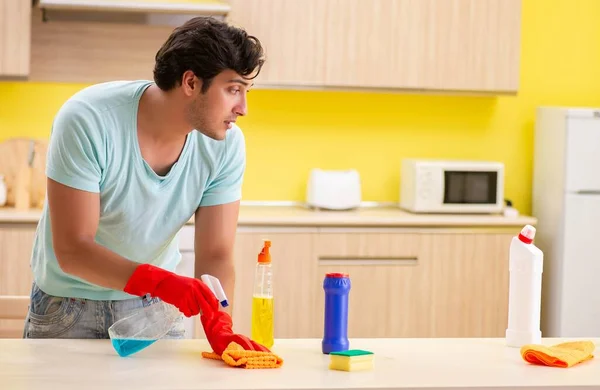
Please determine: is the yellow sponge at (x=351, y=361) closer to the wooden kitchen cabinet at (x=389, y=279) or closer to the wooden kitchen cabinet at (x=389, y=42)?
the wooden kitchen cabinet at (x=389, y=279)

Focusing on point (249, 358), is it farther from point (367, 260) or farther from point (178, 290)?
point (367, 260)

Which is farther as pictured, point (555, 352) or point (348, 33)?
point (348, 33)

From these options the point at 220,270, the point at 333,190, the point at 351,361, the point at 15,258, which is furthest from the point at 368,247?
the point at 351,361

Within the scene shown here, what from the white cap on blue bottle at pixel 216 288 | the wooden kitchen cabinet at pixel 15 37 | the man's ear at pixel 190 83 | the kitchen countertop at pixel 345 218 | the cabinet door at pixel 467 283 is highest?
the wooden kitchen cabinet at pixel 15 37

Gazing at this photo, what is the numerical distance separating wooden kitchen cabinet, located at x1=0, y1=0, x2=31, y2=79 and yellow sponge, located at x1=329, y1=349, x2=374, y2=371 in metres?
2.53

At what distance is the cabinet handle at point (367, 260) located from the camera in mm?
4195

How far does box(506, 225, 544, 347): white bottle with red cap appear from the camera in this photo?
2.20 metres

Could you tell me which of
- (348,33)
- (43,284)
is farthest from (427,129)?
(43,284)

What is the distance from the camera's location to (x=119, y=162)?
7.31 ft

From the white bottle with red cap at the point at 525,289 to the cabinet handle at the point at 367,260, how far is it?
1950mm

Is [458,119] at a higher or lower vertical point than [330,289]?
higher

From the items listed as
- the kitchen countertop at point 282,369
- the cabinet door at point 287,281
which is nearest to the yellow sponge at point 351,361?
the kitchen countertop at point 282,369

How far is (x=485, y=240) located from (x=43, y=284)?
239cm

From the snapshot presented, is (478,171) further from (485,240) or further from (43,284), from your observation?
(43,284)
